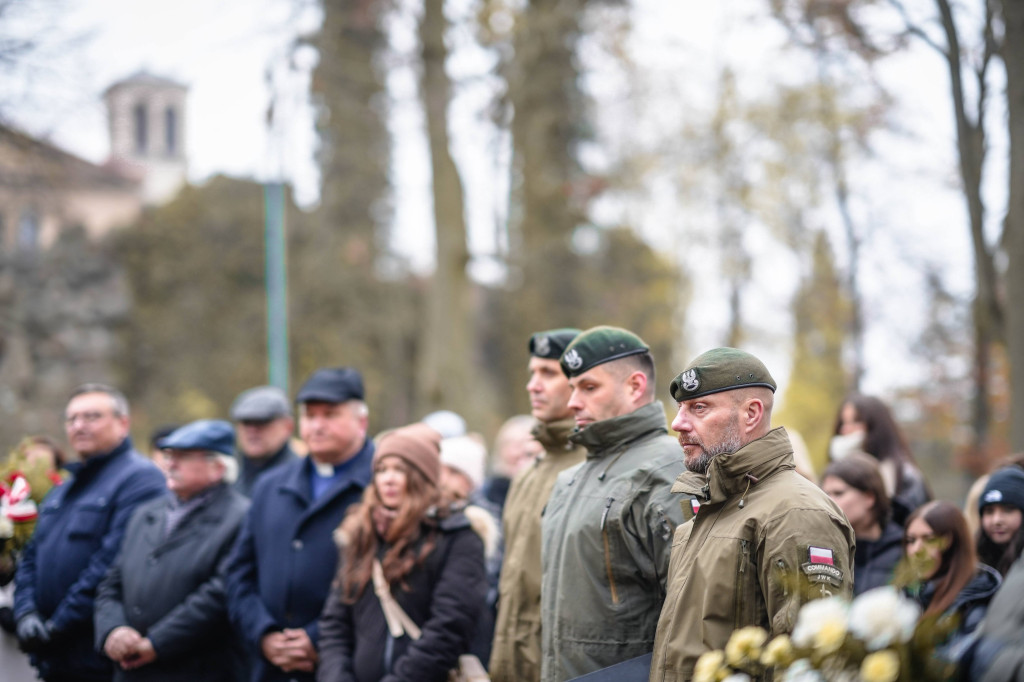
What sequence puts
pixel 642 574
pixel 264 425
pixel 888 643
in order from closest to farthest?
pixel 888 643 → pixel 642 574 → pixel 264 425

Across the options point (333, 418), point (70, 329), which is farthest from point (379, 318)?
point (333, 418)

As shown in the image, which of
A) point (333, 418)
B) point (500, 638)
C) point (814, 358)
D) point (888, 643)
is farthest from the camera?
point (814, 358)

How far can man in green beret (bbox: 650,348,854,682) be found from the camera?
333cm

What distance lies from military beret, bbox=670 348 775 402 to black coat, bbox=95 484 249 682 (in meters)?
3.25

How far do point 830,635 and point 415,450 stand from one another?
2.96 m

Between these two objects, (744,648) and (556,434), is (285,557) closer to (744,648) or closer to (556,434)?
(556,434)

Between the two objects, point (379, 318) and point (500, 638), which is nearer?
point (500, 638)

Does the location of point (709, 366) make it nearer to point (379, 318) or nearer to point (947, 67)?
point (947, 67)

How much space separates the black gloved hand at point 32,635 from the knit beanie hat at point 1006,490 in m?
5.17

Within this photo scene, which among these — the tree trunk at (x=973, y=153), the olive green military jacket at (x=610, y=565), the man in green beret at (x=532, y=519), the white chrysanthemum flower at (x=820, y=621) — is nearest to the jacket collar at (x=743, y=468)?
the olive green military jacket at (x=610, y=565)

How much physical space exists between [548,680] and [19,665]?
4168 mm

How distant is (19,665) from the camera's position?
6.79 metres

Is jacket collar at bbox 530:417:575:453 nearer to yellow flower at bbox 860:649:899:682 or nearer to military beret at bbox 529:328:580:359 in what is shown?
military beret at bbox 529:328:580:359

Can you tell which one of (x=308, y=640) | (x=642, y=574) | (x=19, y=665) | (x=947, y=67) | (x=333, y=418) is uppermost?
(x=947, y=67)
